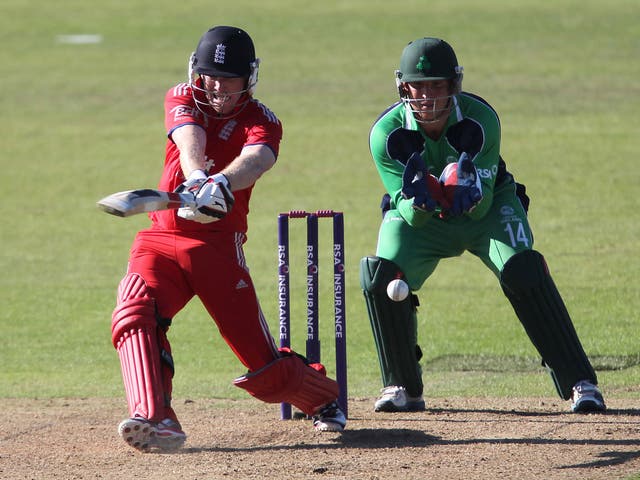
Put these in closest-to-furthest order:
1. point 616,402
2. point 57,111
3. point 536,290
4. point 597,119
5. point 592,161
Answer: point 536,290 → point 616,402 → point 592,161 → point 597,119 → point 57,111

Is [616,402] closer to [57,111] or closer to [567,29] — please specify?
[57,111]

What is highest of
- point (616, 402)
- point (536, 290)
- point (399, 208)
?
point (399, 208)

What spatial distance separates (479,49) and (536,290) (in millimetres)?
16676

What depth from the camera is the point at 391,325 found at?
6.34 metres

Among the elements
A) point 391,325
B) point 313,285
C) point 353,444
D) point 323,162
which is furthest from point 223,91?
point 323,162

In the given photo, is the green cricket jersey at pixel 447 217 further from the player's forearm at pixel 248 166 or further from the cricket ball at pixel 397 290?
the player's forearm at pixel 248 166

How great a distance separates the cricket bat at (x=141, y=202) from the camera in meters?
4.98

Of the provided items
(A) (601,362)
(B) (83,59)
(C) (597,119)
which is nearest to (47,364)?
(A) (601,362)

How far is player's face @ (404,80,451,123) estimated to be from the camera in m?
6.05

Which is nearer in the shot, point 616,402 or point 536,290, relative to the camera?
point 536,290

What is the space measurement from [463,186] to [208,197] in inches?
50.3

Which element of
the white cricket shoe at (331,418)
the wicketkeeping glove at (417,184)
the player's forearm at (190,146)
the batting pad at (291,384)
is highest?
the player's forearm at (190,146)

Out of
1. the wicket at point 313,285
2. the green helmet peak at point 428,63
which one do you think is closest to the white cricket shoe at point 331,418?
the wicket at point 313,285

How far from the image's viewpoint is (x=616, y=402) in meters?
6.58
